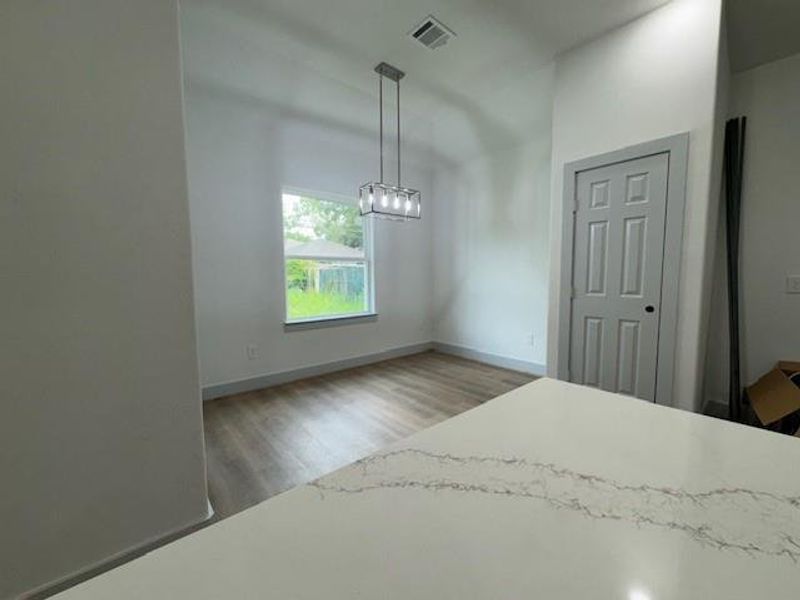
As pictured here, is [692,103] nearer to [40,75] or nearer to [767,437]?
[767,437]

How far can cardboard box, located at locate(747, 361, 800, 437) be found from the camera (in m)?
1.97


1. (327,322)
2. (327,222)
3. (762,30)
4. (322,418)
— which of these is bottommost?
(322,418)

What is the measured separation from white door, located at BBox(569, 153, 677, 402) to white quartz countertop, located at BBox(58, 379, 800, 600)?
1.75 meters

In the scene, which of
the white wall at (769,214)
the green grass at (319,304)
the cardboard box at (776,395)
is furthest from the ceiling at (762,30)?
the green grass at (319,304)

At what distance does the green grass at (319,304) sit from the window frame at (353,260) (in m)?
0.05

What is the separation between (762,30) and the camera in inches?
83.6

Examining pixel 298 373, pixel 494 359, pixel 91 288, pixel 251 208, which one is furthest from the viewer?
pixel 494 359

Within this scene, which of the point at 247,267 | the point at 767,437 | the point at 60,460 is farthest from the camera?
the point at 247,267

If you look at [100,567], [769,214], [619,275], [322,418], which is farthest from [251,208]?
[769,214]

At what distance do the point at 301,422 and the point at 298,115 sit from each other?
9.73 feet

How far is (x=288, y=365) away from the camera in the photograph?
3699 millimetres

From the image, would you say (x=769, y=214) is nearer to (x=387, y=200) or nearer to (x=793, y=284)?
(x=793, y=284)

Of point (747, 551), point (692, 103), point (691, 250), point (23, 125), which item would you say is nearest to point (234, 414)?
point (23, 125)

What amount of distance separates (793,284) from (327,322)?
3950mm
